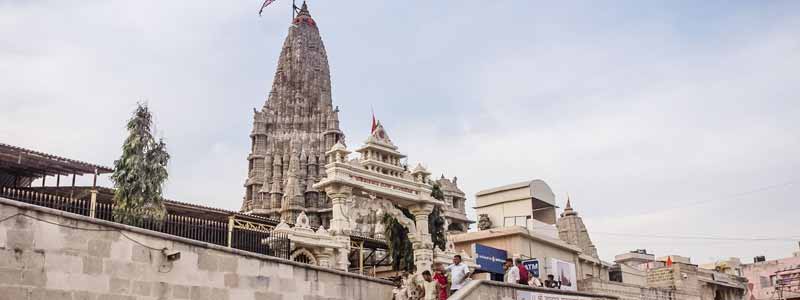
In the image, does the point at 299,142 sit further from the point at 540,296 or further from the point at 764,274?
the point at 540,296

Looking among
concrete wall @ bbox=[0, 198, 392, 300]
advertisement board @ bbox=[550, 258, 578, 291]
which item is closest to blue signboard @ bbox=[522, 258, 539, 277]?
advertisement board @ bbox=[550, 258, 578, 291]

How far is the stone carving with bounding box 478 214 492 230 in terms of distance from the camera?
42156 mm

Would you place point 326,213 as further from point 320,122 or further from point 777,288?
point 777,288

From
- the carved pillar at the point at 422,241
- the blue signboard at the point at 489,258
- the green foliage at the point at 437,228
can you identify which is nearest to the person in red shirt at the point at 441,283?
the carved pillar at the point at 422,241

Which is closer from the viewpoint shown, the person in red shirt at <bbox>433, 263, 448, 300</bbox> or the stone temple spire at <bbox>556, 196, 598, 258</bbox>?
the person in red shirt at <bbox>433, 263, 448, 300</bbox>

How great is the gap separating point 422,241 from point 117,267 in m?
15.2

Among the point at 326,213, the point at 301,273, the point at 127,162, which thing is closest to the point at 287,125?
the point at 326,213

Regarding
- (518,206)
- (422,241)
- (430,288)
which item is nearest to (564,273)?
(518,206)

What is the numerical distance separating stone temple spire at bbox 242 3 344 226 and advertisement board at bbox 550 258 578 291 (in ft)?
74.3

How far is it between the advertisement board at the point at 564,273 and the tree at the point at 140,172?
20.6m

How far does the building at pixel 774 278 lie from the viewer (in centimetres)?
4600

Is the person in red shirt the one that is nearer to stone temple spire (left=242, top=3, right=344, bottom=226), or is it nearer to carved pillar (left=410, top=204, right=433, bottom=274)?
carved pillar (left=410, top=204, right=433, bottom=274)

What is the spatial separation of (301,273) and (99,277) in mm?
4424

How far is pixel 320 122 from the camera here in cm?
5956
